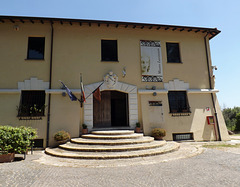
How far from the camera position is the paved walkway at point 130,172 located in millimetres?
3910

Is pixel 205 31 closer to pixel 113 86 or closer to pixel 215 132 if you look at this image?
pixel 215 132

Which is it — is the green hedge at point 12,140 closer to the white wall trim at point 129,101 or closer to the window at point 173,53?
the white wall trim at point 129,101

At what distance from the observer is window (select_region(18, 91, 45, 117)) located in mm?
8856

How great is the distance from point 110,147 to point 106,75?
175 inches

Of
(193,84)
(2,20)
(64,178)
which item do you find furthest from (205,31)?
(2,20)

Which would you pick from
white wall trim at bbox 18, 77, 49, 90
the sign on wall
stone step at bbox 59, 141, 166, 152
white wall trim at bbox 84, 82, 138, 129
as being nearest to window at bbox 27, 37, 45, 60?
white wall trim at bbox 18, 77, 49, 90

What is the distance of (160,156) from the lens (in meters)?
6.38

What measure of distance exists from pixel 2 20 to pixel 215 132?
48.1 ft

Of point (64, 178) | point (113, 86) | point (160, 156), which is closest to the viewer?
point (64, 178)

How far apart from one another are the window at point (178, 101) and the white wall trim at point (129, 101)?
7.75 feet

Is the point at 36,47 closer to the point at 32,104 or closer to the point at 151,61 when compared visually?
the point at 32,104

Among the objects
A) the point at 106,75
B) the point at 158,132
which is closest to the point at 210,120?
the point at 158,132

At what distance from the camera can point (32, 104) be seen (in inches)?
361

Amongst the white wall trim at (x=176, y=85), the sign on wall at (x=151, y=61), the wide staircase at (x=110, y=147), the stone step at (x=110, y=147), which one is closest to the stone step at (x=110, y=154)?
the wide staircase at (x=110, y=147)
